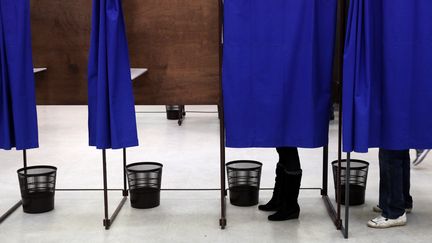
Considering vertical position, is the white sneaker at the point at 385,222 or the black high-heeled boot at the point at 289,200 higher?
the black high-heeled boot at the point at 289,200

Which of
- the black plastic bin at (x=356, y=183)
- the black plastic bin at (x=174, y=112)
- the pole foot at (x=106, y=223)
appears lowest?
the pole foot at (x=106, y=223)

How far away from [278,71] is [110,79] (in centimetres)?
104

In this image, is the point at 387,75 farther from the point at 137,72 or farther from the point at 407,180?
the point at 137,72

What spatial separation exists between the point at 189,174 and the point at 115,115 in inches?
64.5

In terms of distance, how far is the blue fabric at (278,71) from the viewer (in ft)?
11.8

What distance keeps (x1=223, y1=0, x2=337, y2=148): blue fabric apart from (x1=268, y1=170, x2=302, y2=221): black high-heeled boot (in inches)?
11.4

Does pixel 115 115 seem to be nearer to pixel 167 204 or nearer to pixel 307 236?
pixel 167 204

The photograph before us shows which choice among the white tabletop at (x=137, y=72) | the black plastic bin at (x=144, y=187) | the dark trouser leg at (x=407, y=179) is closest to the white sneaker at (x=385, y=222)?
the dark trouser leg at (x=407, y=179)

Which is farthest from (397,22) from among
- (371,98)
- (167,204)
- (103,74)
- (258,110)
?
(167,204)

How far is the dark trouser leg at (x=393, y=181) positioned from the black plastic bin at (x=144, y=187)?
159 centimetres

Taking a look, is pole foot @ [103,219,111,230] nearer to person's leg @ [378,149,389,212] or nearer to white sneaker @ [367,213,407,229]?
white sneaker @ [367,213,407,229]

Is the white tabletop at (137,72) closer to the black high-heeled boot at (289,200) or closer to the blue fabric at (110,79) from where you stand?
the blue fabric at (110,79)

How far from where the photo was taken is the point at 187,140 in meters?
6.59

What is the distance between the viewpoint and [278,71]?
3.64 meters
